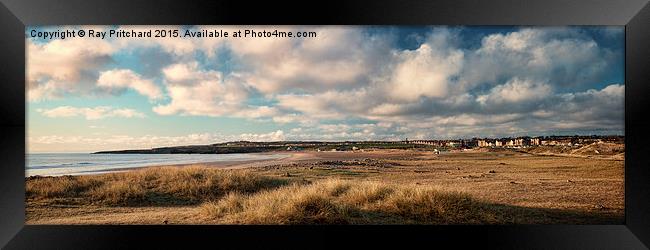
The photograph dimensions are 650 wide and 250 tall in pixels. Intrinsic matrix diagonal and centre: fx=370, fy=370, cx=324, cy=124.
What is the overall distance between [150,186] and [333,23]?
5.02 metres

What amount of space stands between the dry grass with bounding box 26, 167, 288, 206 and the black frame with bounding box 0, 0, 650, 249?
1685 mm

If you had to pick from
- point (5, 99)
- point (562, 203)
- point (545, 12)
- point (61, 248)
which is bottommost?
point (61, 248)

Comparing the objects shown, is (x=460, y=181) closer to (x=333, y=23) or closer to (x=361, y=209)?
(x=361, y=209)

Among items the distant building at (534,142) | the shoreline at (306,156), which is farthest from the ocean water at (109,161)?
the distant building at (534,142)

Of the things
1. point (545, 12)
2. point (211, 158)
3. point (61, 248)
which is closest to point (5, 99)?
point (61, 248)

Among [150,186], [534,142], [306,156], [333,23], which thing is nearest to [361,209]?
[306,156]

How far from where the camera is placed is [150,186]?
7277mm

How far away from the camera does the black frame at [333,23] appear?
4.68 metres

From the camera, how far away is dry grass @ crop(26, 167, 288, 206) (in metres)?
6.66

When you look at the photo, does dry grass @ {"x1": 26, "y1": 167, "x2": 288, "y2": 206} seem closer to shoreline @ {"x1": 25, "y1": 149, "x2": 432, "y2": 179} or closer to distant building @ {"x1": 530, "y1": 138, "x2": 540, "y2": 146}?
shoreline @ {"x1": 25, "y1": 149, "x2": 432, "y2": 179}

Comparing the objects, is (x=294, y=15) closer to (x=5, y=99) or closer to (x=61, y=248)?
(x=5, y=99)

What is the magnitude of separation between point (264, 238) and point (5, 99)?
385 centimetres

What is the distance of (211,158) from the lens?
7.71 meters

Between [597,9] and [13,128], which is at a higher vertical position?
[597,9]
